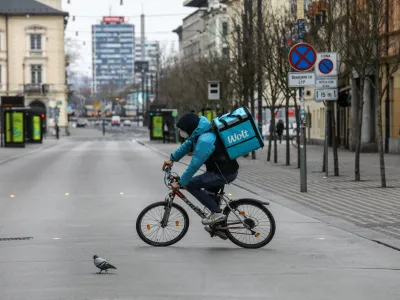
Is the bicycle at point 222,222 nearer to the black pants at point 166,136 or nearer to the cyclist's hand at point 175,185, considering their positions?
the cyclist's hand at point 175,185

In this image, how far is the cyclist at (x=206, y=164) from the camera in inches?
466

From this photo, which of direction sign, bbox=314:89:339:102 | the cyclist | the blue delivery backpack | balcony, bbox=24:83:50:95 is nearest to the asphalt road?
the cyclist

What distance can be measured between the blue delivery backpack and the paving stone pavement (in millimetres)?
2556

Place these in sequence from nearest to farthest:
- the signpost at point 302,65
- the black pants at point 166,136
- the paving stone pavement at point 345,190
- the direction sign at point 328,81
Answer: the paving stone pavement at point 345,190
the signpost at point 302,65
the direction sign at point 328,81
the black pants at point 166,136

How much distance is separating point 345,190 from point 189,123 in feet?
34.2

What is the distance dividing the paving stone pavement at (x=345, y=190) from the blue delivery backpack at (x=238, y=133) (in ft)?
8.38

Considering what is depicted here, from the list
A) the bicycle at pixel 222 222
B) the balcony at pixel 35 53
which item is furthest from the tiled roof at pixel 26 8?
the bicycle at pixel 222 222

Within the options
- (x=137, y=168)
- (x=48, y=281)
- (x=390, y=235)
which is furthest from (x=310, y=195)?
(x=137, y=168)

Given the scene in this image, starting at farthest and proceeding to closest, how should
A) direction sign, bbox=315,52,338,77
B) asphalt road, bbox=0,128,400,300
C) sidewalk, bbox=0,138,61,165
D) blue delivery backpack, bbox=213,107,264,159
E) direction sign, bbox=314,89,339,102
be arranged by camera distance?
sidewalk, bbox=0,138,61,165
direction sign, bbox=314,89,339,102
direction sign, bbox=315,52,338,77
blue delivery backpack, bbox=213,107,264,159
asphalt road, bbox=0,128,400,300

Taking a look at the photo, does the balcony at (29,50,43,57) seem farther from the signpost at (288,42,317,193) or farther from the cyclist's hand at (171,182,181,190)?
the cyclist's hand at (171,182,181,190)

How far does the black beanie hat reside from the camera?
38.9 ft

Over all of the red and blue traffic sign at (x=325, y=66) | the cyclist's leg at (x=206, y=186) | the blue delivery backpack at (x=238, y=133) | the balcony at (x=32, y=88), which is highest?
the balcony at (x=32, y=88)

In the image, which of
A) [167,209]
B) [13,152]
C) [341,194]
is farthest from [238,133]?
[13,152]

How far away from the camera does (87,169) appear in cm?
3319
